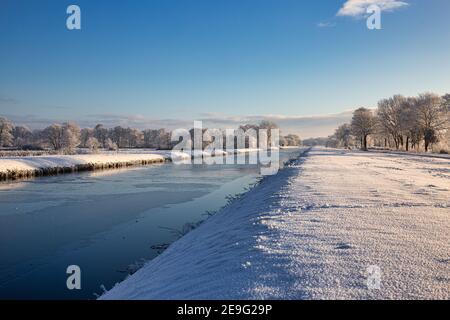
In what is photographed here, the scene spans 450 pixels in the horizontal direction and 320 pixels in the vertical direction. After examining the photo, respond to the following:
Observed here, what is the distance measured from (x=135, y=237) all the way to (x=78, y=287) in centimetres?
431

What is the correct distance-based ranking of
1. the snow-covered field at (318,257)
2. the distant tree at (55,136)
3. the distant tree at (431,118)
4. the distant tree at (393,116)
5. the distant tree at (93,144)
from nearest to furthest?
1. the snow-covered field at (318,257)
2. the distant tree at (431,118)
3. the distant tree at (393,116)
4. the distant tree at (93,144)
5. the distant tree at (55,136)

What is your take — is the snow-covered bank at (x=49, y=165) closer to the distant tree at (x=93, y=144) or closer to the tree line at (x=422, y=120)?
the distant tree at (x=93, y=144)

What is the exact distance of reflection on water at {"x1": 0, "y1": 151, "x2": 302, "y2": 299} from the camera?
28.1 ft

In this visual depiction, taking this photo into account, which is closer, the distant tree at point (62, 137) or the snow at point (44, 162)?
the snow at point (44, 162)

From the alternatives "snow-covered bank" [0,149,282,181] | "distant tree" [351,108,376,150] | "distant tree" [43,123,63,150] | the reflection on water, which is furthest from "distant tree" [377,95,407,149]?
"distant tree" [43,123,63,150]

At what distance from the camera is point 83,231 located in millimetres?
12867

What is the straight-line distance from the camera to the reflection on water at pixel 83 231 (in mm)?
8555

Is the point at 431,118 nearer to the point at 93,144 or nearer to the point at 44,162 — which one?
the point at 44,162

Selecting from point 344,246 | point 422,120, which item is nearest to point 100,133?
point 422,120

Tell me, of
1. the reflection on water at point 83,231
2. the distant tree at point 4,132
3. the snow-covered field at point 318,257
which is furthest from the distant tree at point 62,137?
the snow-covered field at point 318,257

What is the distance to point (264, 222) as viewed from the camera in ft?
24.9

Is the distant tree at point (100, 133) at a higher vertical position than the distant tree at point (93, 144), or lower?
higher

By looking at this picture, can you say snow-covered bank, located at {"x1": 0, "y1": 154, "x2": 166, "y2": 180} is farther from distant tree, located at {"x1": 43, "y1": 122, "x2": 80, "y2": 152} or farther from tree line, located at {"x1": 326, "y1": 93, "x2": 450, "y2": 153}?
tree line, located at {"x1": 326, "y1": 93, "x2": 450, "y2": 153}
